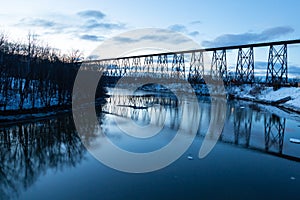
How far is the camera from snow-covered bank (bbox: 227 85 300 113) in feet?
73.4

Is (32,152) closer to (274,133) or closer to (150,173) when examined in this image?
(150,173)

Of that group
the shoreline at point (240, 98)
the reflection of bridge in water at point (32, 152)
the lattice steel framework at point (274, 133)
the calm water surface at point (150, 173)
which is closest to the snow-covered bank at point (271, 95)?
the shoreline at point (240, 98)

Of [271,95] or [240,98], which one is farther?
[240,98]

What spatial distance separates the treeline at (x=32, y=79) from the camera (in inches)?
579

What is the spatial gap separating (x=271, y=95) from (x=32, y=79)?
2330 centimetres

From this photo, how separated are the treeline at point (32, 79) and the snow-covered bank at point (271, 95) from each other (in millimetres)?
18285

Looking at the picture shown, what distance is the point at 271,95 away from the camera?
89.0 ft

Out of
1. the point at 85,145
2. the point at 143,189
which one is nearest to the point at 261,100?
the point at 85,145

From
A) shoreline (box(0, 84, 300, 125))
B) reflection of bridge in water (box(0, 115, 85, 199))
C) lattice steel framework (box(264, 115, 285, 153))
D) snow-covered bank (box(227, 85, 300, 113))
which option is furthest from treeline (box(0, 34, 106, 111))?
snow-covered bank (box(227, 85, 300, 113))

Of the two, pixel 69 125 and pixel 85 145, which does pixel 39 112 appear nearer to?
pixel 69 125

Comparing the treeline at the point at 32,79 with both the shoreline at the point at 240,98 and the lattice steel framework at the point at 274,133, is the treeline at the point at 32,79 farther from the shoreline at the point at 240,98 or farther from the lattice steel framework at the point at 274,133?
the lattice steel framework at the point at 274,133

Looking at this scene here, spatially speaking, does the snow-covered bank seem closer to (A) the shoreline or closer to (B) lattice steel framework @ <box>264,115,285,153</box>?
(A) the shoreline

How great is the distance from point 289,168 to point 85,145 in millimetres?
6357

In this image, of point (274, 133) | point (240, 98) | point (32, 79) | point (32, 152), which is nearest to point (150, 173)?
point (32, 152)
